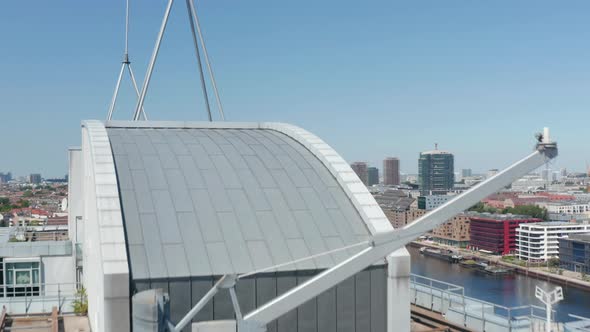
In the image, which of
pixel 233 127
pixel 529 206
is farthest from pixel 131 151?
pixel 529 206

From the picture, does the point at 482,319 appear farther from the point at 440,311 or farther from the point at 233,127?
the point at 233,127

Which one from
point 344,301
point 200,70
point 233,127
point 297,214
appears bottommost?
point 344,301

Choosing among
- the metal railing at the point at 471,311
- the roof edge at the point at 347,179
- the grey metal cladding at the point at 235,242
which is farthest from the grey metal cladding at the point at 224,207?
the metal railing at the point at 471,311

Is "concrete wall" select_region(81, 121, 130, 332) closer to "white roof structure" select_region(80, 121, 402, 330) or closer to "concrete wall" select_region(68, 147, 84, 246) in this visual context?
"white roof structure" select_region(80, 121, 402, 330)

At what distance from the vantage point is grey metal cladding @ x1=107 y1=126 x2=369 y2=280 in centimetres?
1445

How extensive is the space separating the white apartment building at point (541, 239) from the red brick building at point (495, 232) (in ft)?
20.3

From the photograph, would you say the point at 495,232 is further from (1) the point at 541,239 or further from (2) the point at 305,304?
(2) the point at 305,304

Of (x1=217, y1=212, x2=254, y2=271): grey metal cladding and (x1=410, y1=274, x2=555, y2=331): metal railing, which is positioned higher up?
(x1=217, y1=212, x2=254, y2=271): grey metal cladding

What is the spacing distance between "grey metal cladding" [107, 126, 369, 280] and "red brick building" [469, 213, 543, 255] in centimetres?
14181

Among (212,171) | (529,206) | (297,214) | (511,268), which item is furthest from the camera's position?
(529,206)

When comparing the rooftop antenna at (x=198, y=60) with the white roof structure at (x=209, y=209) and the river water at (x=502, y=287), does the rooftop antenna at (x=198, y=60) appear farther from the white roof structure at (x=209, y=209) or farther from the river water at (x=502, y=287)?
the river water at (x=502, y=287)

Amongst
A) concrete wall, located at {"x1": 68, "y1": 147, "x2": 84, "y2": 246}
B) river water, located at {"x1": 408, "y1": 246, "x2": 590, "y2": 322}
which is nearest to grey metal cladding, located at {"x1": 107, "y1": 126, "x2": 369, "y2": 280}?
concrete wall, located at {"x1": 68, "y1": 147, "x2": 84, "y2": 246}

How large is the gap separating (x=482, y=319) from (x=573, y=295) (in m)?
99.4

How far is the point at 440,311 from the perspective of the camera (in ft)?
68.0
